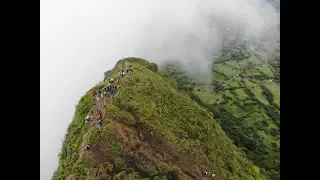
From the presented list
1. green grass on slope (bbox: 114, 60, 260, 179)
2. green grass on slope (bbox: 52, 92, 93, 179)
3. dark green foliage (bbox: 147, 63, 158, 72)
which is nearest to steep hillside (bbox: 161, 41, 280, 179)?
dark green foliage (bbox: 147, 63, 158, 72)

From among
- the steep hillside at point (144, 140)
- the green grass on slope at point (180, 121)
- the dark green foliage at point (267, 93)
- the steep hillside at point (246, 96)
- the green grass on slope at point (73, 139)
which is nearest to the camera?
the steep hillside at point (144, 140)

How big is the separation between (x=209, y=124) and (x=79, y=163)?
566 centimetres

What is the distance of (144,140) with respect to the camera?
10.7m

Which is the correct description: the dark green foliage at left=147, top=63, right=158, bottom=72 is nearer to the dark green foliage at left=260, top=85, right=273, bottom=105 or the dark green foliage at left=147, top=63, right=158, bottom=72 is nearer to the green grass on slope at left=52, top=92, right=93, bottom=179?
the green grass on slope at left=52, top=92, right=93, bottom=179

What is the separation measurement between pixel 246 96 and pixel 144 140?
8.31 m

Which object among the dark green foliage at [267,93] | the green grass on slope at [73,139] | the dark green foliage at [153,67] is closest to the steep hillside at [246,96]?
the dark green foliage at [267,93]

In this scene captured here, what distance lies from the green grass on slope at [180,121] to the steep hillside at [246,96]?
3.56ft

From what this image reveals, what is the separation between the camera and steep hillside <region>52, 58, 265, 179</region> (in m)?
10.0

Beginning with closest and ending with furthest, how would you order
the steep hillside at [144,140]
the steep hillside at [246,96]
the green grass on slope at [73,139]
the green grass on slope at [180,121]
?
the steep hillside at [144,140] → the green grass on slope at [73,139] → the green grass on slope at [180,121] → the steep hillside at [246,96]

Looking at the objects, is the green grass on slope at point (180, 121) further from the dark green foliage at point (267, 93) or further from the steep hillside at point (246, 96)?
the dark green foliage at point (267, 93)

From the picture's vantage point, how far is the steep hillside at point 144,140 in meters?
10.0

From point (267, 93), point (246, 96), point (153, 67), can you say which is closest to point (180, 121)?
point (153, 67)

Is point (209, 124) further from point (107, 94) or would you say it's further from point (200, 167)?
point (107, 94)

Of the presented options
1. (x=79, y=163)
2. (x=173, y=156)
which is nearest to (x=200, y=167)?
(x=173, y=156)
